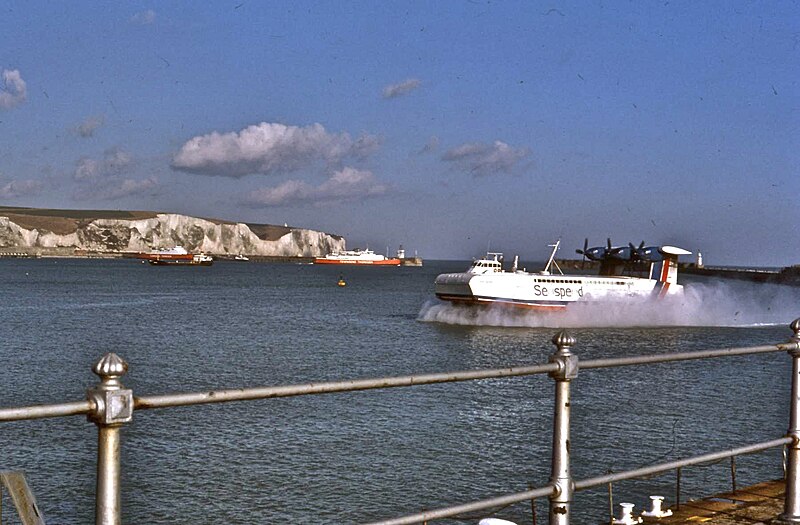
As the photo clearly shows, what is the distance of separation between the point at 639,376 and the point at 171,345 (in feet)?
97.4

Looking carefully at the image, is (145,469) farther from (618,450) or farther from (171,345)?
(171,345)

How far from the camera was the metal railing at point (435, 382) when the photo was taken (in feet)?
10.3

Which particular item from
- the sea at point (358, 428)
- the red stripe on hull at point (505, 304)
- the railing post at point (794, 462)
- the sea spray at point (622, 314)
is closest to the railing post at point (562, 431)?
the sea at point (358, 428)

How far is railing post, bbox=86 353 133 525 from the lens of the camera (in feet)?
10.2

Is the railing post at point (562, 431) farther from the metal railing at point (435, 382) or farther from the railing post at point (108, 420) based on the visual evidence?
the railing post at point (108, 420)

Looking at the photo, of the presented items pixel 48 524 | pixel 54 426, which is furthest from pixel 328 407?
pixel 48 524

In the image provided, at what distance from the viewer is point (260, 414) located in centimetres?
2850

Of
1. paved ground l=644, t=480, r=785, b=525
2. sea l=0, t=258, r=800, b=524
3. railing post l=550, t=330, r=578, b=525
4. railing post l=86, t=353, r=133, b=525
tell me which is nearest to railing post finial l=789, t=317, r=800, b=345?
paved ground l=644, t=480, r=785, b=525

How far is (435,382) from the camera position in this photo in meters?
4.15

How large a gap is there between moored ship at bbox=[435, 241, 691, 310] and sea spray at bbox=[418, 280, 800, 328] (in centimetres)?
67

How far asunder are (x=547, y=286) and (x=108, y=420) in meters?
75.1

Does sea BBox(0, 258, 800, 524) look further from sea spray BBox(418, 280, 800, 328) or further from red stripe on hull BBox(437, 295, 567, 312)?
sea spray BBox(418, 280, 800, 328)

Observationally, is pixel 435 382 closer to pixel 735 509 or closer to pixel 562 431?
pixel 562 431

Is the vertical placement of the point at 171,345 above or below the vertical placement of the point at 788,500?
below
